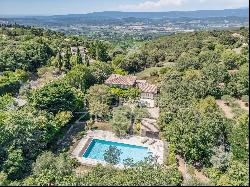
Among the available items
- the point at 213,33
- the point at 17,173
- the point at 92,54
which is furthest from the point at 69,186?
the point at 213,33

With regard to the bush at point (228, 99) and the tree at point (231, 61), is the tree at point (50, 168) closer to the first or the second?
the bush at point (228, 99)

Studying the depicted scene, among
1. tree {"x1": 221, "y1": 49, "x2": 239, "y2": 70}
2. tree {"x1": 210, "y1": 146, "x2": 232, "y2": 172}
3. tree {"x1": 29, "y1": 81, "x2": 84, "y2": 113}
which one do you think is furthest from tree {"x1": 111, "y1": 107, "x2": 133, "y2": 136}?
tree {"x1": 221, "y1": 49, "x2": 239, "y2": 70}

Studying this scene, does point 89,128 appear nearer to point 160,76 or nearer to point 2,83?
point 2,83

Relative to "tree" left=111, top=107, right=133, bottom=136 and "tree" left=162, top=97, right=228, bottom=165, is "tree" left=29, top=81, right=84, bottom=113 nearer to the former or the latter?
"tree" left=111, top=107, right=133, bottom=136

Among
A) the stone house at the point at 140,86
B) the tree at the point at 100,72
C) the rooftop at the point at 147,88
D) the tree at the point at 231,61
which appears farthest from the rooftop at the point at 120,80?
the tree at the point at 231,61

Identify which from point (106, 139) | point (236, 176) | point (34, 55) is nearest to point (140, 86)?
point (106, 139)
